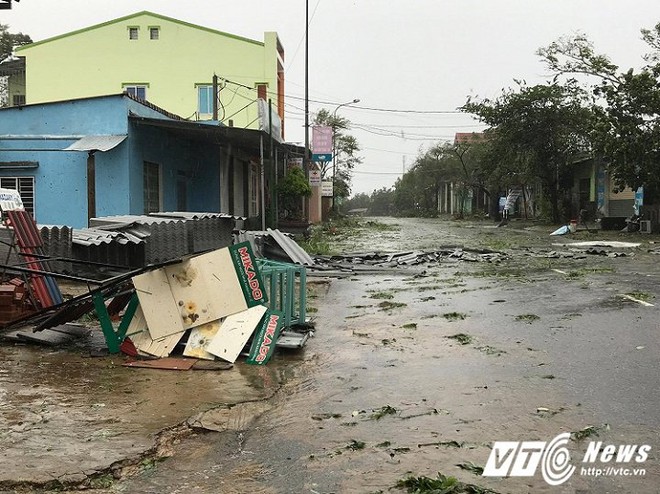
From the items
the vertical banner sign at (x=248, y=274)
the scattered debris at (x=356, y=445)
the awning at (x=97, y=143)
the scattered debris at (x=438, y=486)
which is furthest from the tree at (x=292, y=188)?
the scattered debris at (x=438, y=486)

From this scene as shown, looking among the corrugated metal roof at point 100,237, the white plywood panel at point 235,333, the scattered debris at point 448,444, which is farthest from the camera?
the corrugated metal roof at point 100,237

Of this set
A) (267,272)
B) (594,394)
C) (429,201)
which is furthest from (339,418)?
(429,201)

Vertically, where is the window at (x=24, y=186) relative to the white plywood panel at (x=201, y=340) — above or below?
above

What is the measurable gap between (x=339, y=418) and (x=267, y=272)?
305 centimetres

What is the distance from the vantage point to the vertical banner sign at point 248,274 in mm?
7305

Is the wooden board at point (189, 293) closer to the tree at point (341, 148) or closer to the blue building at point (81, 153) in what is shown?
the blue building at point (81, 153)

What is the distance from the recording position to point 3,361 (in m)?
7.07

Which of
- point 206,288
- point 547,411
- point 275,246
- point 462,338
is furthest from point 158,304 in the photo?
point 275,246

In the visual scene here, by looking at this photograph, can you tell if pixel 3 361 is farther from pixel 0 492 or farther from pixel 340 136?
pixel 340 136

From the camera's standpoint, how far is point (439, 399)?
223 inches

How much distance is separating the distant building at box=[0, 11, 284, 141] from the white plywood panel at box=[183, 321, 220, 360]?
2672 cm

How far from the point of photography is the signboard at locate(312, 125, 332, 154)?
1346 inches

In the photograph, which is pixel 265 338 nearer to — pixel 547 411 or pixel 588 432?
pixel 547 411

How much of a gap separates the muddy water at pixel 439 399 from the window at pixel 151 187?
10205 millimetres
